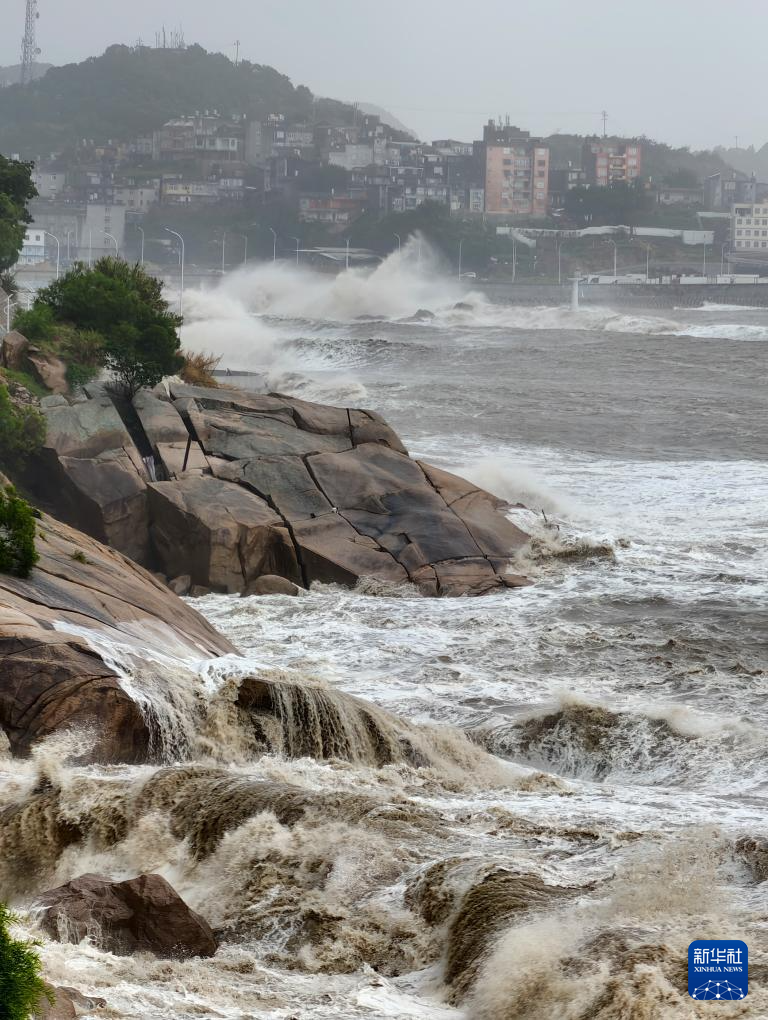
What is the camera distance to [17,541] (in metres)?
12.9

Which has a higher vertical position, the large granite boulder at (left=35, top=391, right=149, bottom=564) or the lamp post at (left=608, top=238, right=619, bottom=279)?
the lamp post at (left=608, top=238, right=619, bottom=279)

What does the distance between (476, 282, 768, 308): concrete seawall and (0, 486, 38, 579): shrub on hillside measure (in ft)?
287

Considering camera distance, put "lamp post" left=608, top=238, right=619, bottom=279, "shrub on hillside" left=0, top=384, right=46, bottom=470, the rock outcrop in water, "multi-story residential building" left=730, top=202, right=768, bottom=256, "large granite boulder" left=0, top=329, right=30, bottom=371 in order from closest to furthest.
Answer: the rock outcrop in water → "shrub on hillside" left=0, top=384, right=46, bottom=470 → "large granite boulder" left=0, top=329, right=30, bottom=371 → "lamp post" left=608, top=238, right=619, bottom=279 → "multi-story residential building" left=730, top=202, right=768, bottom=256

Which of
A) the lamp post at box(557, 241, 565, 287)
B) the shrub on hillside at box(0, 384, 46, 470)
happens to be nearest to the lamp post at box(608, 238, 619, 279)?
the lamp post at box(557, 241, 565, 287)

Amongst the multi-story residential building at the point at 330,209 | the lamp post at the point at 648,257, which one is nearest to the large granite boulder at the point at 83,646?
the lamp post at the point at 648,257

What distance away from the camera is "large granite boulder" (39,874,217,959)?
7.68 metres

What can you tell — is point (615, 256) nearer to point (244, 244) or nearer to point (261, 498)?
point (244, 244)

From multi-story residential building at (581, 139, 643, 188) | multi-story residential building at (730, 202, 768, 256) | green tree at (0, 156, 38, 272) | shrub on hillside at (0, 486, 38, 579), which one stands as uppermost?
multi-story residential building at (581, 139, 643, 188)

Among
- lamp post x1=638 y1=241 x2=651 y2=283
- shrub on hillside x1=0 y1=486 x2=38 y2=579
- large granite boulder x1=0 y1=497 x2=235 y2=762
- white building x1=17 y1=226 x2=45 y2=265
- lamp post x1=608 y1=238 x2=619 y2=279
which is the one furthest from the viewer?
lamp post x1=638 y1=241 x2=651 y2=283

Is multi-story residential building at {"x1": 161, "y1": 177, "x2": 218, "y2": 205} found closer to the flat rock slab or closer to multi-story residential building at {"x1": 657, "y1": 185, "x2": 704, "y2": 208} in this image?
multi-story residential building at {"x1": 657, "y1": 185, "x2": 704, "y2": 208}

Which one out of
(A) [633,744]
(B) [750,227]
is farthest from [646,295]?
→ (A) [633,744]

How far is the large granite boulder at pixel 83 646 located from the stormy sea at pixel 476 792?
29cm

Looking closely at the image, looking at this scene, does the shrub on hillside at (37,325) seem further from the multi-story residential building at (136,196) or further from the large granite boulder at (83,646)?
the multi-story residential building at (136,196)

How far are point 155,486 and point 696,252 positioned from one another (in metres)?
128
